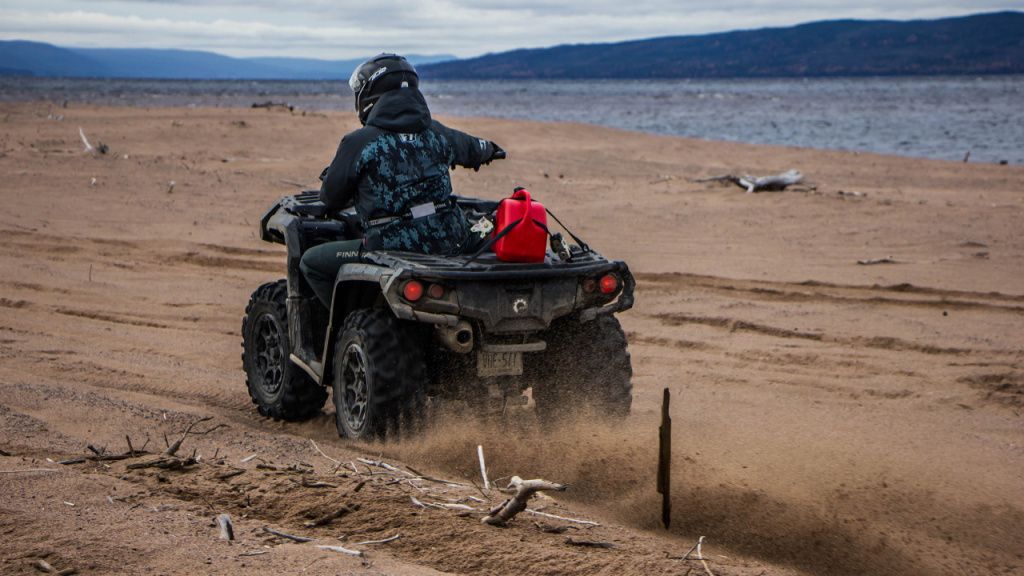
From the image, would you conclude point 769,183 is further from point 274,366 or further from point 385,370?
point 385,370

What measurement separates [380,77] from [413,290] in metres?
1.15

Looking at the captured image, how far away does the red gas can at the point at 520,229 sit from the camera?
5.50 meters

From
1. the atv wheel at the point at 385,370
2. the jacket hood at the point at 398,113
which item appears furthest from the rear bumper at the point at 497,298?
the jacket hood at the point at 398,113

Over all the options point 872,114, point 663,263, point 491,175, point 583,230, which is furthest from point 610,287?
point 872,114

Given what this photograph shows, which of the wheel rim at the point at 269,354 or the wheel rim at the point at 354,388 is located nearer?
the wheel rim at the point at 354,388

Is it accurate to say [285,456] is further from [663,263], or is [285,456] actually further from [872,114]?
[872,114]

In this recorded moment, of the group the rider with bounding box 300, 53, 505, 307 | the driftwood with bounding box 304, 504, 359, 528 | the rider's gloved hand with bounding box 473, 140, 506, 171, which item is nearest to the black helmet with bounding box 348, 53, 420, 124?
the rider with bounding box 300, 53, 505, 307

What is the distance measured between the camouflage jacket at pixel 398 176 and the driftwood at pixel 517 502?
1.84 meters

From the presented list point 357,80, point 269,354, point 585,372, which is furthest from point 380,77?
point 269,354

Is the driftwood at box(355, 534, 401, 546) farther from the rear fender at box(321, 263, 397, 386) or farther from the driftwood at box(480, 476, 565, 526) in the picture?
the rear fender at box(321, 263, 397, 386)

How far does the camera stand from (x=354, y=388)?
602 cm

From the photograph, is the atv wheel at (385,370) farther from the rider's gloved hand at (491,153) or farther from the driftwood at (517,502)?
the driftwood at (517,502)

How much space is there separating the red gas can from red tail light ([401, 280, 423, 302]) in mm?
422

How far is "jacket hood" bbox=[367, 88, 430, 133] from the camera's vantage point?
19.1 ft
